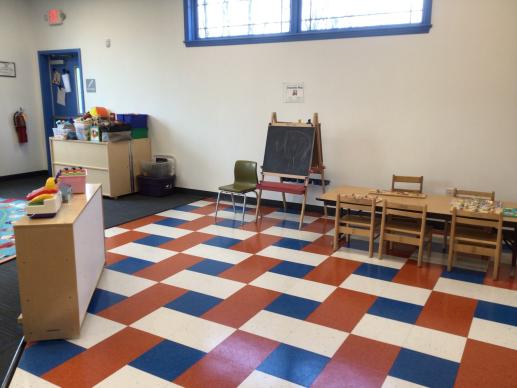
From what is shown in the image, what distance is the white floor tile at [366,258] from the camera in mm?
4387

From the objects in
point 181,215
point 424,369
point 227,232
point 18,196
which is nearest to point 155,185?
point 181,215

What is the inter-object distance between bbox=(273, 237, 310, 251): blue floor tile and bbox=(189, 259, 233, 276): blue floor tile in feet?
2.75

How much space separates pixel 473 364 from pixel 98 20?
7.55 meters

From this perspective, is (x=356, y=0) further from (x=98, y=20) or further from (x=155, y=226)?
(x=98, y=20)

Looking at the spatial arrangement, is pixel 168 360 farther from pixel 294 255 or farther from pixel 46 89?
pixel 46 89

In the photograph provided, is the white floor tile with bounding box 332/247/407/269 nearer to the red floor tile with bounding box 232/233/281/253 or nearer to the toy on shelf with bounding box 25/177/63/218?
the red floor tile with bounding box 232/233/281/253

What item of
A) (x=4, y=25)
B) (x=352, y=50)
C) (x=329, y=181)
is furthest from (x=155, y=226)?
(x=4, y=25)

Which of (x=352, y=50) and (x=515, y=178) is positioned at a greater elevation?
(x=352, y=50)

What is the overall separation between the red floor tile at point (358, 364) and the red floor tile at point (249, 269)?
126cm

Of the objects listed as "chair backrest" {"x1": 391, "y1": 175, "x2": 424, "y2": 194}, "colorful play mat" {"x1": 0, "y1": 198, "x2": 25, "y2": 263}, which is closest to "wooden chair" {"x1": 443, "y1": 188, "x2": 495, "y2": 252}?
"chair backrest" {"x1": 391, "y1": 175, "x2": 424, "y2": 194}

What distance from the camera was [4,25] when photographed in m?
8.07

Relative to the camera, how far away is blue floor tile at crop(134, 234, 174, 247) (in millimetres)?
4961

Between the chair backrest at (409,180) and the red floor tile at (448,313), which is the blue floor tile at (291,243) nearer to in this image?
the chair backrest at (409,180)

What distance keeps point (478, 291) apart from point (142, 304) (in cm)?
277
